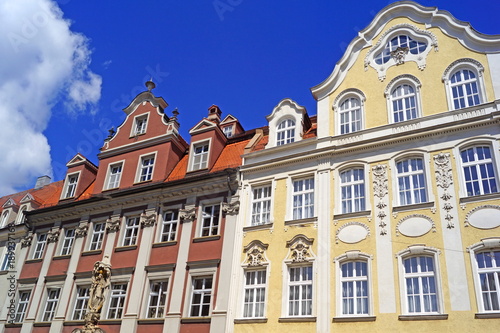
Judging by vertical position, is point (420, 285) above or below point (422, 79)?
below

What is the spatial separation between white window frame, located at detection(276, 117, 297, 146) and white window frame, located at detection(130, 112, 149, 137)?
8.84 m

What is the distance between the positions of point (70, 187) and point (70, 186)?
0.07 m

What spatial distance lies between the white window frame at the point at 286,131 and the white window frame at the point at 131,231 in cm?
833

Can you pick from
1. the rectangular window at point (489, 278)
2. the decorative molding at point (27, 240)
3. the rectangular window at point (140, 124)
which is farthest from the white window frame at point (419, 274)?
the decorative molding at point (27, 240)

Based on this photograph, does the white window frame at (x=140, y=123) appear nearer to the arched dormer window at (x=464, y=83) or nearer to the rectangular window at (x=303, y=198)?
the rectangular window at (x=303, y=198)

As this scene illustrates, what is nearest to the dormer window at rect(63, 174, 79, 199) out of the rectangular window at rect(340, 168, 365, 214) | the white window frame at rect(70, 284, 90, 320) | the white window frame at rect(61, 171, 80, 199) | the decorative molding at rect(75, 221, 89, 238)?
the white window frame at rect(61, 171, 80, 199)

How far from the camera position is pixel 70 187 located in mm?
29406

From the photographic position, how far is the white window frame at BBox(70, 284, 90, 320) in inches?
929

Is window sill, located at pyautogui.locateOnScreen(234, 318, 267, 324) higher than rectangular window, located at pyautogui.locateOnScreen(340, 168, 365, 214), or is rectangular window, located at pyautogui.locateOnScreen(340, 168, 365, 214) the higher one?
rectangular window, located at pyautogui.locateOnScreen(340, 168, 365, 214)

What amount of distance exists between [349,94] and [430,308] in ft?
32.3

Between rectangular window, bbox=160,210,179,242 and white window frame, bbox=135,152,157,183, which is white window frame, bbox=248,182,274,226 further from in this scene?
white window frame, bbox=135,152,157,183

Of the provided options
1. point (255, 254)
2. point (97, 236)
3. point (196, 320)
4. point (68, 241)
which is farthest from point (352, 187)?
point (68, 241)

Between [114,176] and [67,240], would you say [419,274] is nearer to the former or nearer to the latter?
[114,176]

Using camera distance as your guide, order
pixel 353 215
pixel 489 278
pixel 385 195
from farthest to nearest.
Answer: pixel 353 215, pixel 385 195, pixel 489 278
